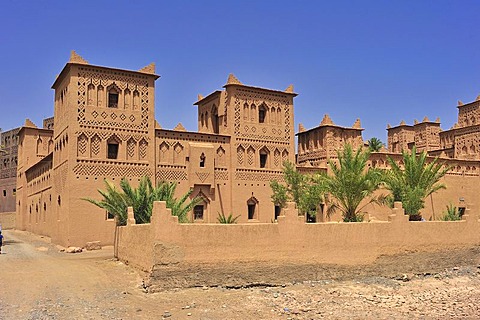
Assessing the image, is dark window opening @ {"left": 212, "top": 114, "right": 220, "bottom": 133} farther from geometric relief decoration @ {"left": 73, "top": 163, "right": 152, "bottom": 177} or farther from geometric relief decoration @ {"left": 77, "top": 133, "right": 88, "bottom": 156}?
geometric relief decoration @ {"left": 77, "top": 133, "right": 88, "bottom": 156}

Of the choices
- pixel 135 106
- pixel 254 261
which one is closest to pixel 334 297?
pixel 254 261

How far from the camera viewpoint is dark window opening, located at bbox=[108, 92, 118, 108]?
25828mm

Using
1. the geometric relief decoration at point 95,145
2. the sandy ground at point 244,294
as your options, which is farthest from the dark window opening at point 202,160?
the sandy ground at point 244,294

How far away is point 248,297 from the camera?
1501cm

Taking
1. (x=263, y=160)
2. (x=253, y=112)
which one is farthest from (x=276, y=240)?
(x=253, y=112)

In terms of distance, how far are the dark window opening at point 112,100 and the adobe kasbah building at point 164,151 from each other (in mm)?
44

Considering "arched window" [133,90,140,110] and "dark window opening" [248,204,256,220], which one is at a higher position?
"arched window" [133,90,140,110]

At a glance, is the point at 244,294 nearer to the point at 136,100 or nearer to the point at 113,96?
the point at 136,100

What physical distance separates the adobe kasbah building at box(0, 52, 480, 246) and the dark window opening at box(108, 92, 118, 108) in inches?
1.7

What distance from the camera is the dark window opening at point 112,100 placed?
25.8m

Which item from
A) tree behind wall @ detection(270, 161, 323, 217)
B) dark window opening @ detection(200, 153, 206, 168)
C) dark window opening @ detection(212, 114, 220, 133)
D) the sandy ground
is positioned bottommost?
the sandy ground

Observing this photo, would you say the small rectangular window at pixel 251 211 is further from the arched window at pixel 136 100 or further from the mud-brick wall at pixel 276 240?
the mud-brick wall at pixel 276 240

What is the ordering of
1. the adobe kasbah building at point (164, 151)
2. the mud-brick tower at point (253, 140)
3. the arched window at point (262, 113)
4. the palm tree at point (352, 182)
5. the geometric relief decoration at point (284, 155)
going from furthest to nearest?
the geometric relief decoration at point (284, 155) → the arched window at point (262, 113) → the mud-brick tower at point (253, 140) → the adobe kasbah building at point (164, 151) → the palm tree at point (352, 182)

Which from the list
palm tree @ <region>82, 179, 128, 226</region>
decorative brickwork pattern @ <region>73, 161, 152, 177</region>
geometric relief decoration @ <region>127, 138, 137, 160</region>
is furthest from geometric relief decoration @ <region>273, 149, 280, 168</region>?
palm tree @ <region>82, 179, 128, 226</region>
